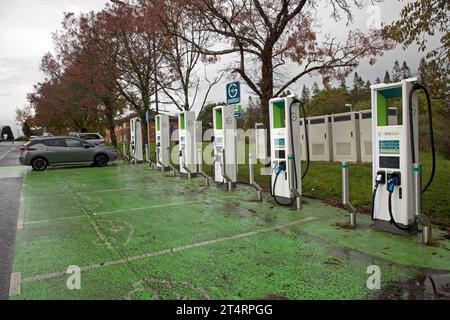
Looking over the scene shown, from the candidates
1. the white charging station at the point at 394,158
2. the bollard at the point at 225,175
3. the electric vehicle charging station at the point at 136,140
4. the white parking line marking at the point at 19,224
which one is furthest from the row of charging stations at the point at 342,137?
the white parking line marking at the point at 19,224

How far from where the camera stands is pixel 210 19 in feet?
35.7

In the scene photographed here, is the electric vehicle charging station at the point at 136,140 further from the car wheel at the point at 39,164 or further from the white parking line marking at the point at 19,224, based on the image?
the white parking line marking at the point at 19,224

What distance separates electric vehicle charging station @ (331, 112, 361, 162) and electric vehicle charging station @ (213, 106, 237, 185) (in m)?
5.94

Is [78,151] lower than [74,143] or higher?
lower

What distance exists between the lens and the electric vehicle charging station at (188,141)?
11.0 meters

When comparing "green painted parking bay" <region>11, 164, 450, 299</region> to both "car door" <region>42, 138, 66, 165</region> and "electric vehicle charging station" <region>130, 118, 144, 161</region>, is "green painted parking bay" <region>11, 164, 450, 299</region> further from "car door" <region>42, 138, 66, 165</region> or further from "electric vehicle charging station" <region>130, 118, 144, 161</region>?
"electric vehicle charging station" <region>130, 118, 144, 161</region>

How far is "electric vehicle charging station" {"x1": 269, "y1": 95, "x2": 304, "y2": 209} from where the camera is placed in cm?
654

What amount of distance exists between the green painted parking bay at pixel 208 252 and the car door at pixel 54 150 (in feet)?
28.1

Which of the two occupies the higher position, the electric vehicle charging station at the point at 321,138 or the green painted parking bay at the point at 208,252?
the electric vehicle charging station at the point at 321,138

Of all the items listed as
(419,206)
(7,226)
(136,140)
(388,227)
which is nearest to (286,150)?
(388,227)

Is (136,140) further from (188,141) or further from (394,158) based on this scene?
(394,158)

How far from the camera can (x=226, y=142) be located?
8.86 m

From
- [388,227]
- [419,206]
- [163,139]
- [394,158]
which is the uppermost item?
[163,139]

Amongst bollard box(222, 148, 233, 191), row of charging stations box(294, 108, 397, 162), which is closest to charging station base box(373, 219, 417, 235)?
bollard box(222, 148, 233, 191)
